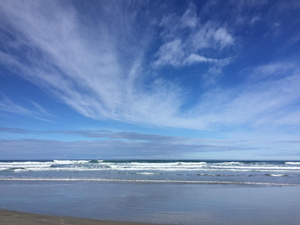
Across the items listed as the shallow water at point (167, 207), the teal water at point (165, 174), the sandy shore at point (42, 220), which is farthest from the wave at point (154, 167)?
the sandy shore at point (42, 220)

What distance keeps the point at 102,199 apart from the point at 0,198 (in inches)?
210

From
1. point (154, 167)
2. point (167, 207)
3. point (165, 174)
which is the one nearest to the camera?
point (167, 207)

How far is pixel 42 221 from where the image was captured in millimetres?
6906

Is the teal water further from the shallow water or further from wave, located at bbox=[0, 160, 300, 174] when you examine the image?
the shallow water

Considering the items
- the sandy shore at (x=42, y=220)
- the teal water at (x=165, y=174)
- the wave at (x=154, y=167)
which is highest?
the wave at (x=154, y=167)

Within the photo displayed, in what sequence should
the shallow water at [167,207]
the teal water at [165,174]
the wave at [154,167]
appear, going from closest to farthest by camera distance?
the shallow water at [167,207] < the teal water at [165,174] < the wave at [154,167]

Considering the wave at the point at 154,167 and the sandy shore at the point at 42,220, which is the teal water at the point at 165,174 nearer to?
the wave at the point at 154,167

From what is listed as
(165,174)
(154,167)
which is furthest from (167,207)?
(154,167)

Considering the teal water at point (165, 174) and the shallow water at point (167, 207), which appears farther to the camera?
the teal water at point (165, 174)

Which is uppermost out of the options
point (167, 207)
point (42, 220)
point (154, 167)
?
point (154, 167)

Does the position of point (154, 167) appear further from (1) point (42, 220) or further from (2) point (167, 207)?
(1) point (42, 220)

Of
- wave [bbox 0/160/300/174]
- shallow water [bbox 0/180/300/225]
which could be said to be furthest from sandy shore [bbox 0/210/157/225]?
wave [bbox 0/160/300/174]

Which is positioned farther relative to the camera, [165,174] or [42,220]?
[165,174]

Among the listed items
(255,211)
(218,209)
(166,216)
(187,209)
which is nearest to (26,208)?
(166,216)
